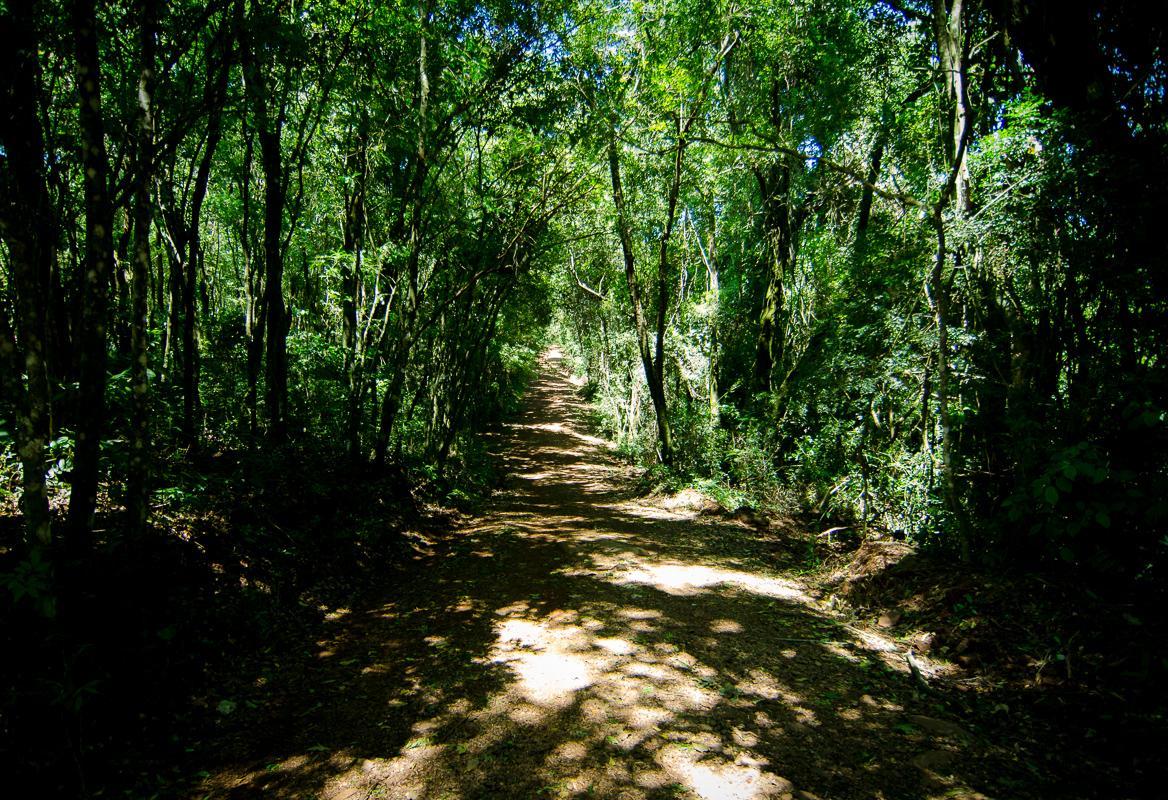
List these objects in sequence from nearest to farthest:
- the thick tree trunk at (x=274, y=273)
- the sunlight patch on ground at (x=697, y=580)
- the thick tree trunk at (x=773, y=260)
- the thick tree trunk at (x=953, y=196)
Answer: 1. the thick tree trunk at (x=953, y=196)
2. the sunlight patch on ground at (x=697, y=580)
3. the thick tree trunk at (x=274, y=273)
4. the thick tree trunk at (x=773, y=260)

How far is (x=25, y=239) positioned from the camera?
353cm

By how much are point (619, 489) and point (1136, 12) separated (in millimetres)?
12574

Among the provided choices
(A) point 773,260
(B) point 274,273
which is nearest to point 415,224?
(B) point 274,273

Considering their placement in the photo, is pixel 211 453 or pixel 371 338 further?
pixel 371 338

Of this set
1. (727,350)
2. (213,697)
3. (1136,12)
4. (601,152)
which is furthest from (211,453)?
(727,350)

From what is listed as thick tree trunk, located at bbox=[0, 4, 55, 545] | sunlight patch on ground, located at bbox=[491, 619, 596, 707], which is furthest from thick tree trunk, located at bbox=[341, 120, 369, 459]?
sunlight patch on ground, located at bbox=[491, 619, 596, 707]

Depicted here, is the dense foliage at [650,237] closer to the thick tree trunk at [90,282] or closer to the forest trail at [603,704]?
the thick tree trunk at [90,282]

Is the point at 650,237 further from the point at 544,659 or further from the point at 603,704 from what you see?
the point at 603,704

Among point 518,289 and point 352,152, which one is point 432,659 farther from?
point 518,289

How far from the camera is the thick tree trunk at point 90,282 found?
12.3 ft

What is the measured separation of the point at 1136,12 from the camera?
15.3ft

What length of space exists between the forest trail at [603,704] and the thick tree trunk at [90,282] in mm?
2039

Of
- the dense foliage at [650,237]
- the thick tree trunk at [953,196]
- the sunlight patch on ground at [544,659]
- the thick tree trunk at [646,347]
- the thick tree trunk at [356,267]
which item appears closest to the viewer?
the dense foliage at [650,237]

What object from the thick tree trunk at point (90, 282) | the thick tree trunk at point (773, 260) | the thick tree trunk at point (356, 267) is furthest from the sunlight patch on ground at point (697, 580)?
the thick tree trunk at point (773, 260)
